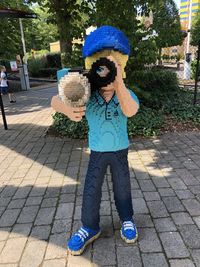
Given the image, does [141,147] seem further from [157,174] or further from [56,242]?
[56,242]

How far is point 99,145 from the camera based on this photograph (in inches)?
102

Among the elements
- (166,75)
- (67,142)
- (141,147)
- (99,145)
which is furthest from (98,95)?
(166,75)

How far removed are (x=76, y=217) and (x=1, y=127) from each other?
5365 mm

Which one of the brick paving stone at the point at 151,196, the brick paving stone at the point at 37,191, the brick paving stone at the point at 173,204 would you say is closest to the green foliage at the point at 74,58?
the brick paving stone at the point at 37,191

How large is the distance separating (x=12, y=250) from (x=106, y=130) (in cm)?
147

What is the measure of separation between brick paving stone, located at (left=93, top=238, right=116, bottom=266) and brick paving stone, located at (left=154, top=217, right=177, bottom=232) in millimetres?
508

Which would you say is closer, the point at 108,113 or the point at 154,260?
the point at 108,113

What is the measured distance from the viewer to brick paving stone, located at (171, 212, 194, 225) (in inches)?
124

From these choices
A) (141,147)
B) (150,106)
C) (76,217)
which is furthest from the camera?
(150,106)

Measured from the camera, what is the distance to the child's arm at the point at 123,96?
2.29 metres

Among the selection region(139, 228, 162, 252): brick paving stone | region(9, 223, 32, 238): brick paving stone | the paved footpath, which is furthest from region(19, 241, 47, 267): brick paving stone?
region(139, 228, 162, 252): brick paving stone

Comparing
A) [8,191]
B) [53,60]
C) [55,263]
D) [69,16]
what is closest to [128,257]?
[55,263]

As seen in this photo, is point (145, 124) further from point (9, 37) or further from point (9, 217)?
point (9, 37)

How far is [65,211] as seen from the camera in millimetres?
3504
